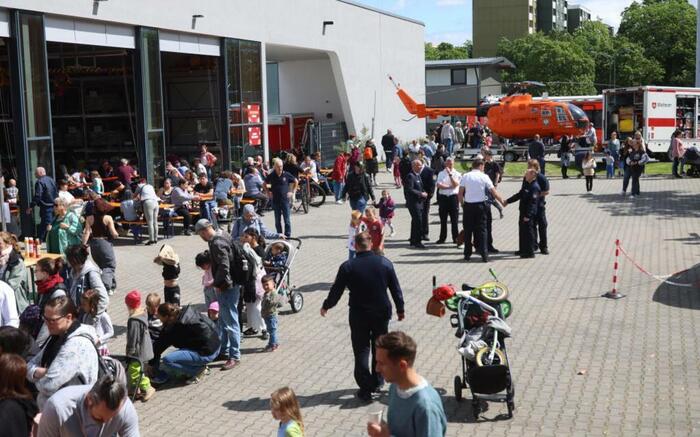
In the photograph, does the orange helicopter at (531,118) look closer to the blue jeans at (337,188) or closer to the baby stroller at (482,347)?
the blue jeans at (337,188)

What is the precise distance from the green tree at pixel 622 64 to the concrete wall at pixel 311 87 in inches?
1695

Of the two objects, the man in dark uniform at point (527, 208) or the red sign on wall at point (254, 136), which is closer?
the man in dark uniform at point (527, 208)

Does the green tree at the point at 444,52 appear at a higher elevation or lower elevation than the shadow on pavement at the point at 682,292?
higher

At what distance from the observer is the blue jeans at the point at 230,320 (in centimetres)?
945

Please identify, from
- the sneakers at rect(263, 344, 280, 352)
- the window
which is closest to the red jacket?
the sneakers at rect(263, 344, 280, 352)

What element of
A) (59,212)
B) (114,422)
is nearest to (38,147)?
(59,212)

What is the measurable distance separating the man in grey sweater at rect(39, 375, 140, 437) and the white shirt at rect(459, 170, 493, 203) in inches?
420

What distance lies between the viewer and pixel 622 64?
82.2m

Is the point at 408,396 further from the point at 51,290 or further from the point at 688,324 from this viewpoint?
the point at 688,324

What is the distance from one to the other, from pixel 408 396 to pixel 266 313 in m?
5.51

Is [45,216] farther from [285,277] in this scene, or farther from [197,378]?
[197,378]

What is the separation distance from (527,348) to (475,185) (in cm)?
549

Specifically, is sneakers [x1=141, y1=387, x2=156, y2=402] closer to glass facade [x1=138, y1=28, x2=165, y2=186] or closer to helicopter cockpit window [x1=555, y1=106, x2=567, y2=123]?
glass facade [x1=138, y1=28, x2=165, y2=186]

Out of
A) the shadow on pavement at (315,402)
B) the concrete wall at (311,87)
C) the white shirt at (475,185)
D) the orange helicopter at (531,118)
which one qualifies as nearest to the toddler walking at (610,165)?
the orange helicopter at (531,118)
